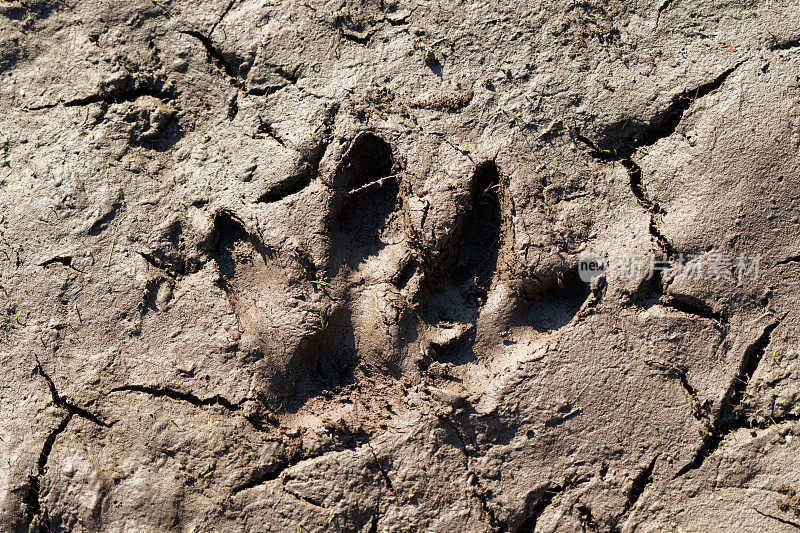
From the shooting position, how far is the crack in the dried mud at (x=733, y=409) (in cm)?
198

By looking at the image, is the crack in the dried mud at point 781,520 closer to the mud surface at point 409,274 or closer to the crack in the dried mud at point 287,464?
the mud surface at point 409,274

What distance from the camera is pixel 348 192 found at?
225 cm

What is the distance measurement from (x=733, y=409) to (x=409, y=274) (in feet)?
4.14

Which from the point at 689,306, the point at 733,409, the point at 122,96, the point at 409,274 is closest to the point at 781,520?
the point at 733,409

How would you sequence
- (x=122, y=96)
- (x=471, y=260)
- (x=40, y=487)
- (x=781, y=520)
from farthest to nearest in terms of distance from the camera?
1. (x=122, y=96)
2. (x=471, y=260)
3. (x=40, y=487)
4. (x=781, y=520)

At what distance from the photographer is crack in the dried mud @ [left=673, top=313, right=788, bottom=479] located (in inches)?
78.0

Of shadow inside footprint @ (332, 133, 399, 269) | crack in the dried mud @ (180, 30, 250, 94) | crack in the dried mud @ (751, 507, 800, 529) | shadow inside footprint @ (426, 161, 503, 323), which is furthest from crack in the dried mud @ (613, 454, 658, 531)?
crack in the dried mud @ (180, 30, 250, 94)

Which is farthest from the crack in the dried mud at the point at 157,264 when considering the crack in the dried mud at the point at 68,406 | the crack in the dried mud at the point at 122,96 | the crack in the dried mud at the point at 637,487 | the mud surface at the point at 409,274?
the crack in the dried mud at the point at 637,487

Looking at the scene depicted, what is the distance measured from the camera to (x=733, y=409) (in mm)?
2012

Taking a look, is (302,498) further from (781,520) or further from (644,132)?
(644,132)

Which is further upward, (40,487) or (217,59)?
(217,59)

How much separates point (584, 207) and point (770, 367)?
0.87 meters

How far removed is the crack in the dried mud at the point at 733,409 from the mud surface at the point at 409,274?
11 mm

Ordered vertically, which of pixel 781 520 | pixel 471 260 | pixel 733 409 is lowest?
pixel 781 520
